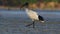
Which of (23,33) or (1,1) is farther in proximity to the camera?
(1,1)

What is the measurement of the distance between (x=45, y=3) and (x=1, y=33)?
2819 centimetres

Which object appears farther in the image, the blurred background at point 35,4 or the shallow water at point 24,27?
the blurred background at point 35,4

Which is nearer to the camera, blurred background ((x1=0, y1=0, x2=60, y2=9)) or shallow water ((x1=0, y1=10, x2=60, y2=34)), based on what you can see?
shallow water ((x1=0, y1=10, x2=60, y2=34))

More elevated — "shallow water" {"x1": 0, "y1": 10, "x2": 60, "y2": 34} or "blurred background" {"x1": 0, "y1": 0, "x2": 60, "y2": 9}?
"shallow water" {"x1": 0, "y1": 10, "x2": 60, "y2": 34}

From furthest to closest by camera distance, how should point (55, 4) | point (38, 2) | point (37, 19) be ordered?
point (38, 2), point (55, 4), point (37, 19)

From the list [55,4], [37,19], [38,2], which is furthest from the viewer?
[38,2]

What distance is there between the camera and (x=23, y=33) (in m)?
12.5

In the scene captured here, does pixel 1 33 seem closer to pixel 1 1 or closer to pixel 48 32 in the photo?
pixel 48 32

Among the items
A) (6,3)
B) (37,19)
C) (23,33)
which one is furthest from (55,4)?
(23,33)

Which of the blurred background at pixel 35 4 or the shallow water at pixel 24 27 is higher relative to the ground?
the shallow water at pixel 24 27

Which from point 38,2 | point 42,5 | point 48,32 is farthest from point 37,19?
point 38,2

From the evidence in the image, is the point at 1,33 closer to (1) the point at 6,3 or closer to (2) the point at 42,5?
(2) the point at 42,5

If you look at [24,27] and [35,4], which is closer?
[24,27]

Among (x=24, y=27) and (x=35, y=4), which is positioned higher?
(x=24, y=27)
